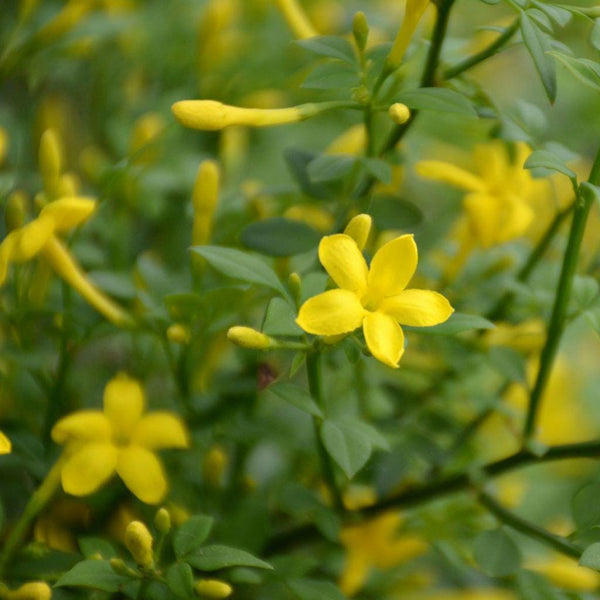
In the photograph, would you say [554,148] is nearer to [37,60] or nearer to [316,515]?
[316,515]

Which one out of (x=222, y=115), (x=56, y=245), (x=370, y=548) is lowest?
(x=370, y=548)

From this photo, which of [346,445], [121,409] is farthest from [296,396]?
[121,409]

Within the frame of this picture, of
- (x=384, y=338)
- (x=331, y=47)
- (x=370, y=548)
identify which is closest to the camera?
(x=384, y=338)

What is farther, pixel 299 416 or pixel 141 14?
pixel 141 14

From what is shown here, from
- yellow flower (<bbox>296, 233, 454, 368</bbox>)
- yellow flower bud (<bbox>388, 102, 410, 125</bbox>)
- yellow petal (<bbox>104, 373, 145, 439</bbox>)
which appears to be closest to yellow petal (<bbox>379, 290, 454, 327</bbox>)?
yellow flower (<bbox>296, 233, 454, 368</bbox>)

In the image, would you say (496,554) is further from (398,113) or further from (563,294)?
(398,113)

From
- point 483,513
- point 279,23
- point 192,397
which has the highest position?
point 279,23

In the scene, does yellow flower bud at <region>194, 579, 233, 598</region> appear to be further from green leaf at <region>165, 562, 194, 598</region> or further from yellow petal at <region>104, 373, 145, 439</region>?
yellow petal at <region>104, 373, 145, 439</region>

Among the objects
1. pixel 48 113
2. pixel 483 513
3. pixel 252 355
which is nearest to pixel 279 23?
pixel 48 113
